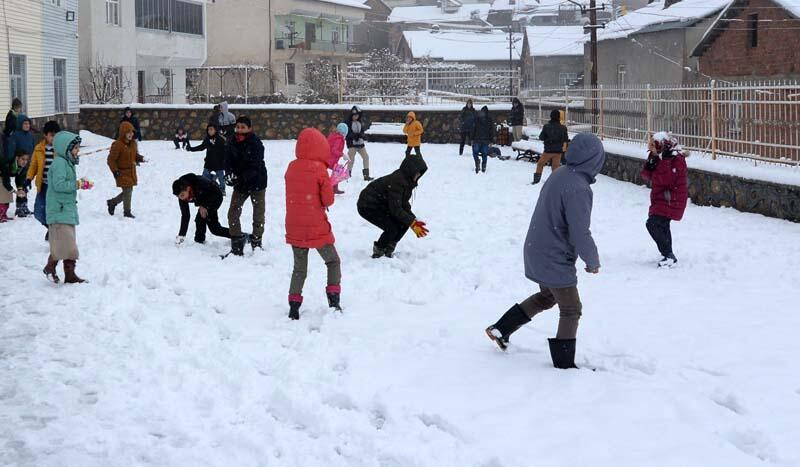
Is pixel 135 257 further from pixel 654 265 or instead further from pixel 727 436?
pixel 727 436

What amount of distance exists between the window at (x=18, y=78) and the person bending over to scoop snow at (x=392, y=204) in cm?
1890

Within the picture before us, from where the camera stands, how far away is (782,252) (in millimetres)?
10969

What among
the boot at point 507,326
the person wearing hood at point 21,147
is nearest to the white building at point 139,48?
the person wearing hood at point 21,147

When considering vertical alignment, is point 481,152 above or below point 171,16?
below

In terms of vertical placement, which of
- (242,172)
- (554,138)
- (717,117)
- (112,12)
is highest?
(112,12)

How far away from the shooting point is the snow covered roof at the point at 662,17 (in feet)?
130

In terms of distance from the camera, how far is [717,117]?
1606cm

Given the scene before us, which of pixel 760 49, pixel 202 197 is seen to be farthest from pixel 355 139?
pixel 760 49

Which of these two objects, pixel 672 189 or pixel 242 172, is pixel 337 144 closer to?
pixel 242 172

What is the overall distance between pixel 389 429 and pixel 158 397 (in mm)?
1499

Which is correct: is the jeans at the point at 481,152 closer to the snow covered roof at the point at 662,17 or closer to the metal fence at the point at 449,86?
the metal fence at the point at 449,86

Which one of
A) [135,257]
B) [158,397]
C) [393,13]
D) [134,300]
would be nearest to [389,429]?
[158,397]

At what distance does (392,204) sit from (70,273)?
11.1 ft

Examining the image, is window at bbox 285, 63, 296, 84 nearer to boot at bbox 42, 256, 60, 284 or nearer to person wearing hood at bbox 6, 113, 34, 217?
person wearing hood at bbox 6, 113, 34, 217
